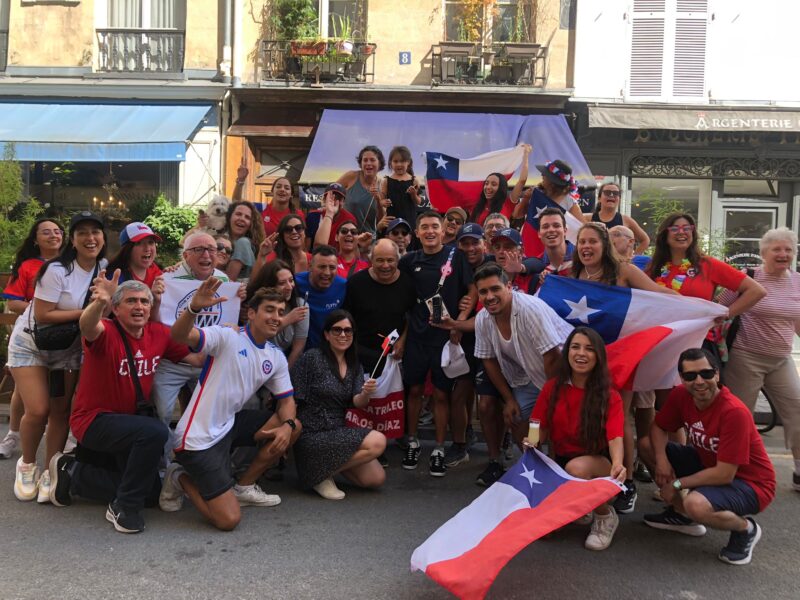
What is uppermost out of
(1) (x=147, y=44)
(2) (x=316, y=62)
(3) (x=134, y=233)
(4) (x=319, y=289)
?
(1) (x=147, y=44)

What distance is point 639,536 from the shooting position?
429cm

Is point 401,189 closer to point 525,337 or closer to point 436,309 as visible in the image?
point 436,309

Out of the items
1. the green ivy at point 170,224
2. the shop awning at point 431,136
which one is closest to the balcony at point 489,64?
the shop awning at point 431,136

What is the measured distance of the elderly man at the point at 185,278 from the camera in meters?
4.95

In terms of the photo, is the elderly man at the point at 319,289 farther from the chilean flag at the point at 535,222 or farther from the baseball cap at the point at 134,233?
the chilean flag at the point at 535,222

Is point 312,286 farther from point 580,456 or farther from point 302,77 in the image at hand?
point 302,77

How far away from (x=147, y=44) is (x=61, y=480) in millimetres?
10874

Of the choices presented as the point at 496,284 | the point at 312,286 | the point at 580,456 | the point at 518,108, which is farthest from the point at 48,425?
the point at 518,108

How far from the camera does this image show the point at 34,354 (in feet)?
16.1

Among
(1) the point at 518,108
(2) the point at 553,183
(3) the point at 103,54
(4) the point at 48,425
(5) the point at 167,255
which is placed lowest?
(4) the point at 48,425

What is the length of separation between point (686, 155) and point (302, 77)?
7231 millimetres

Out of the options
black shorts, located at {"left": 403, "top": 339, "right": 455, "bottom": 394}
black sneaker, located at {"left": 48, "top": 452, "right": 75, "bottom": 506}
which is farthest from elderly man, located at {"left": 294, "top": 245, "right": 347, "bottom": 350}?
black sneaker, located at {"left": 48, "top": 452, "right": 75, "bottom": 506}

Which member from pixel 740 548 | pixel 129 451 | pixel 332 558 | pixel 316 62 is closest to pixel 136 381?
pixel 129 451

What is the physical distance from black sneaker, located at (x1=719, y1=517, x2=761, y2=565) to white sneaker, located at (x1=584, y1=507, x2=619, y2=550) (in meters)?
0.60
